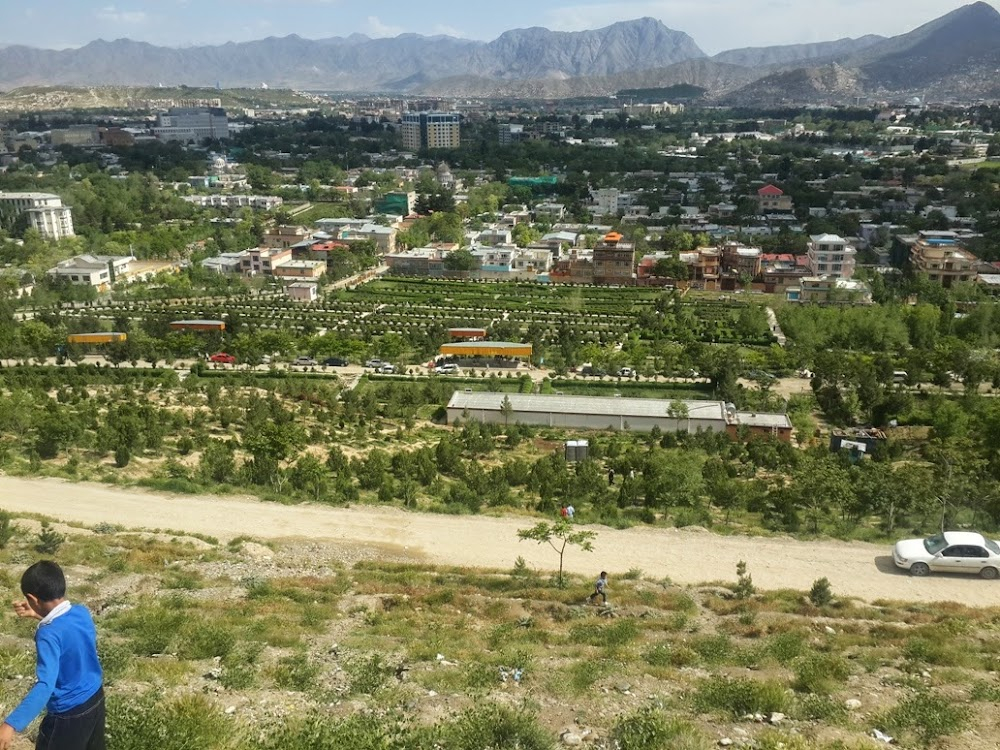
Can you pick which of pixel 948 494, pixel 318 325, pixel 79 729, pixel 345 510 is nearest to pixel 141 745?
pixel 79 729

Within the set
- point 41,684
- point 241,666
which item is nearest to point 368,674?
point 241,666

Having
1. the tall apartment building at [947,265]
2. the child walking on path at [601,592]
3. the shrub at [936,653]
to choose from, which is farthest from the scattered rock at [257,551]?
the tall apartment building at [947,265]

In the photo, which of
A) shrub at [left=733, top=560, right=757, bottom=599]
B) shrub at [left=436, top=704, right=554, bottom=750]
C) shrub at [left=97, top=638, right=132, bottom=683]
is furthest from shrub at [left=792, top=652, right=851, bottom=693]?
shrub at [left=97, top=638, right=132, bottom=683]

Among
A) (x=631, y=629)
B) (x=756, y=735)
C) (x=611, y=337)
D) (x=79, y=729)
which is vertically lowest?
(x=611, y=337)

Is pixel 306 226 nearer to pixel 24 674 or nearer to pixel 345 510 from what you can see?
pixel 345 510

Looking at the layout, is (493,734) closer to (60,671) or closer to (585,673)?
(585,673)

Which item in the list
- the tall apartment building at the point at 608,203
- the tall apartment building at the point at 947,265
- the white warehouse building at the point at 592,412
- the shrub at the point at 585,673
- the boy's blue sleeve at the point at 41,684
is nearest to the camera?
the boy's blue sleeve at the point at 41,684

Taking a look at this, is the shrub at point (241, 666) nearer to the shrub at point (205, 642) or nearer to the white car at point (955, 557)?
the shrub at point (205, 642)
